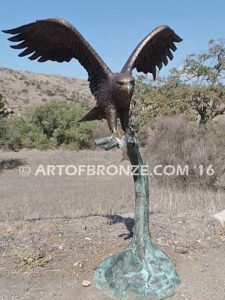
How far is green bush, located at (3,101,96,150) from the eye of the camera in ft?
71.9

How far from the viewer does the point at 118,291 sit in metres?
4.01

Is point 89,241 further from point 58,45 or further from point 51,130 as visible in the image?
point 51,130

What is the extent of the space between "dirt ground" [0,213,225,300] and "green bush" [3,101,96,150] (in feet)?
52.6

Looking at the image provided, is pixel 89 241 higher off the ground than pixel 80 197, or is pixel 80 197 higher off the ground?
pixel 89 241

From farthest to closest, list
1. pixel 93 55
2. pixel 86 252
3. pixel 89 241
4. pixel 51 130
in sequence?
pixel 51 130 → pixel 89 241 → pixel 86 252 → pixel 93 55

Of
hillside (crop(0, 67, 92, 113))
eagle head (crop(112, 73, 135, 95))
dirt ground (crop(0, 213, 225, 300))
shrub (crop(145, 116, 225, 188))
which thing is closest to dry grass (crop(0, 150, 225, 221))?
shrub (crop(145, 116, 225, 188))

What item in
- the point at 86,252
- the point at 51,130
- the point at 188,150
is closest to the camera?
the point at 86,252

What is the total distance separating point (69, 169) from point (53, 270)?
10279 millimetres

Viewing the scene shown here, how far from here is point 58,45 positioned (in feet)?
13.1

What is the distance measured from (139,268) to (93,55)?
2.09 meters

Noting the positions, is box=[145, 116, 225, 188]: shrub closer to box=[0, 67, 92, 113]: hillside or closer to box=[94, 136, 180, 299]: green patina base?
box=[94, 136, 180, 299]: green patina base

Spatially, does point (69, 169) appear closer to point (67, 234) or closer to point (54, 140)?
point (54, 140)

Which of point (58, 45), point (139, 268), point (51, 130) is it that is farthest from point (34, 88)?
point (139, 268)

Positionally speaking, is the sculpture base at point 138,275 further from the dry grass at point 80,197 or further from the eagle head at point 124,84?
the dry grass at point 80,197
